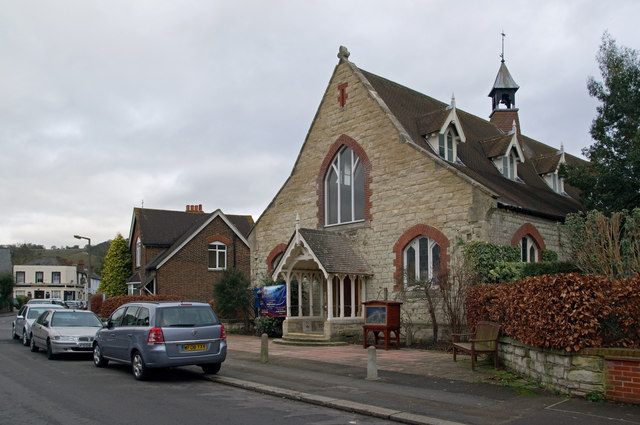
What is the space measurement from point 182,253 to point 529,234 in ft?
69.1

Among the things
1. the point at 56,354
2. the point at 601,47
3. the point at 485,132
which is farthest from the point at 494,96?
the point at 56,354

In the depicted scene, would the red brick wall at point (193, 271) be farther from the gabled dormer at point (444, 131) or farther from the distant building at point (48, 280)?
the distant building at point (48, 280)

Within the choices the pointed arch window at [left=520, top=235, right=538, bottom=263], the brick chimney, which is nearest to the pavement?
the pointed arch window at [left=520, top=235, right=538, bottom=263]

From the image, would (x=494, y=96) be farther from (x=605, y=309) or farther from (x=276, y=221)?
(x=605, y=309)

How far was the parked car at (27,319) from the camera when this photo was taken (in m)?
20.5

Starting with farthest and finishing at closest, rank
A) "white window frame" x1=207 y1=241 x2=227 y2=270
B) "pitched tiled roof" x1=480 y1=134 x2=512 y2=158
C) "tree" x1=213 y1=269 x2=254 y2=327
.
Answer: "white window frame" x1=207 y1=241 x2=227 y2=270
"tree" x1=213 y1=269 x2=254 y2=327
"pitched tiled roof" x1=480 y1=134 x2=512 y2=158

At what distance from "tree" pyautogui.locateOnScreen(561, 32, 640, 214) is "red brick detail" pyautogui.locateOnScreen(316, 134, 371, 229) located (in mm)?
7450

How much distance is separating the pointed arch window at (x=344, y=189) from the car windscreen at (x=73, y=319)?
9103 mm

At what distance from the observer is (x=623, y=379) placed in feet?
28.7

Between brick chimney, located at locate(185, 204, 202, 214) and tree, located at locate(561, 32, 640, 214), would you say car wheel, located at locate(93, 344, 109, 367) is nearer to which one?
tree, located at locate(561, 32, 640, 214)

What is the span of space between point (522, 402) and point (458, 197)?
30.0 feet

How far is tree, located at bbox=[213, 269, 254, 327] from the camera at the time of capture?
2353 centimetres

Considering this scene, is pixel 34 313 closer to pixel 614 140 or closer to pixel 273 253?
pixel 273 253

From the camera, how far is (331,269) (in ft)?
61.1
